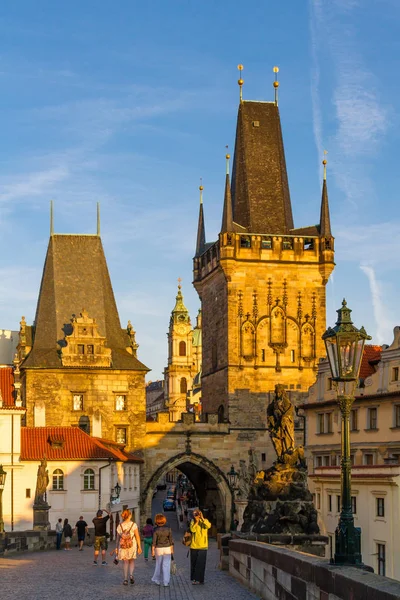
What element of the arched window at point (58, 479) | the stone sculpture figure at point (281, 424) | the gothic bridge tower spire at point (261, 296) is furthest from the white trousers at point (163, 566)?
the gothic bridge tower spire at point (261, 296)

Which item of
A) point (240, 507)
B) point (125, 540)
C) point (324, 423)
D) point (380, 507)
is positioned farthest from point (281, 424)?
point (240, 507)

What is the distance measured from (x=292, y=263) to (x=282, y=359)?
6031 mm

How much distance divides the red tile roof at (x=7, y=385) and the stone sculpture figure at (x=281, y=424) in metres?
34.8

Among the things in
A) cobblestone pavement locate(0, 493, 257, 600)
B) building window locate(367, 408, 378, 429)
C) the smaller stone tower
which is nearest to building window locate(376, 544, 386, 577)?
building window locate(367, 408, 378, 429)

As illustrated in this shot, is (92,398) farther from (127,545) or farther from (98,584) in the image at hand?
(127,545)

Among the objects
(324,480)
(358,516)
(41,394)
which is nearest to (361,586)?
(358,516)

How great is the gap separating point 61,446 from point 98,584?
33.3m

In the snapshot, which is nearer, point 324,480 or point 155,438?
point 324,480

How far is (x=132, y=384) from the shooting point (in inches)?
2490

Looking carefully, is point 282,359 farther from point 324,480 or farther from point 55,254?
point 324,480

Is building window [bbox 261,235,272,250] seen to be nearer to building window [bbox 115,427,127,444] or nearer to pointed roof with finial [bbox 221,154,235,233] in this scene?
pointed roof with finial [bbox 221,154,235,233]

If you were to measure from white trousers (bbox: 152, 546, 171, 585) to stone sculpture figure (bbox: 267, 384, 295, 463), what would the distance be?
5.73m

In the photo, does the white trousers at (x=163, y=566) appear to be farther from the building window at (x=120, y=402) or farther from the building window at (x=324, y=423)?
the building window at (x=120, y=402)

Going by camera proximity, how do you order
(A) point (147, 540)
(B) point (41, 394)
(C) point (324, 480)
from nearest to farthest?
1. (A) point (147, 540)
2. (C) point (324, 480)
3. (B) point (41, 394)
